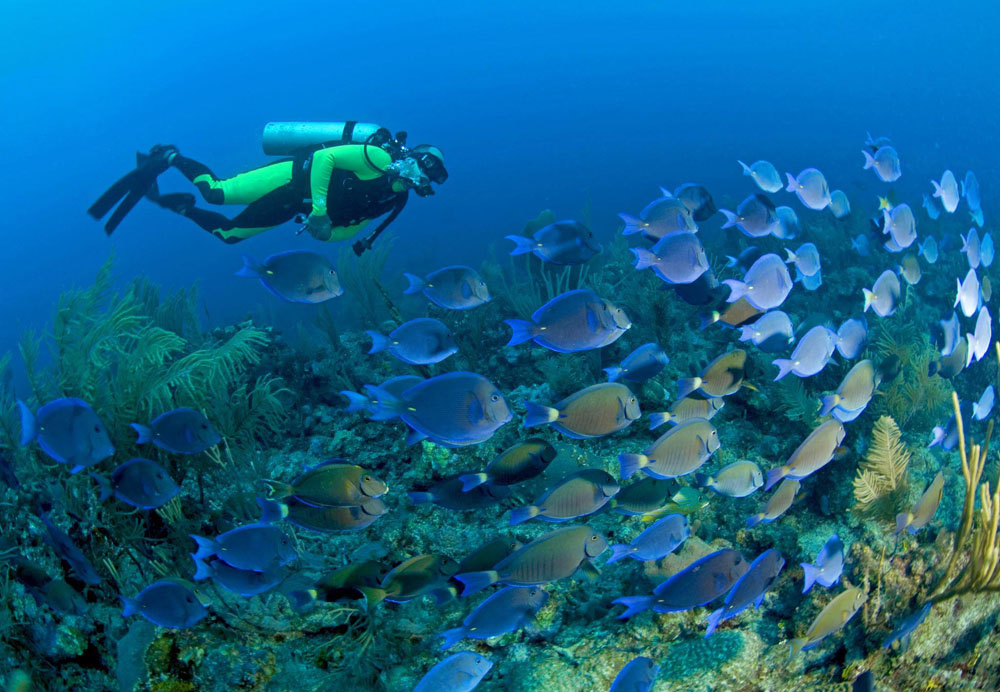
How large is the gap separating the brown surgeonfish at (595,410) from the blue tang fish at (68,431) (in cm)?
219

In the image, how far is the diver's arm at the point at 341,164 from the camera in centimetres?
630

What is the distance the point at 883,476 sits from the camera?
11.8 feet

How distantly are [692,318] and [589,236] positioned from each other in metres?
3.72

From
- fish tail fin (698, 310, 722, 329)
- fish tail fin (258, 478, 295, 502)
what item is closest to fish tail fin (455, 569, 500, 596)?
fish tail fin (258, 478, 295, 502)

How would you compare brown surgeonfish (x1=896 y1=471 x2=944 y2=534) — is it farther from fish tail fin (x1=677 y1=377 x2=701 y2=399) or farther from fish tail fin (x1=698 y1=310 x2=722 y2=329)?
fish tail fin (x1=698 y1=310 x2=722 y2=329)

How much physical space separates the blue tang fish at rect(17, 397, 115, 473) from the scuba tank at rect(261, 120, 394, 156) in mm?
5077

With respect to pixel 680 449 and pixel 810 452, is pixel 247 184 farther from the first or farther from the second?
pixel 810 452

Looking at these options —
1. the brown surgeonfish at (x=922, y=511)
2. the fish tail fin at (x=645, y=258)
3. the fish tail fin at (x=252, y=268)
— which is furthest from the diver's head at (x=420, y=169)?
the brown surgeonfish at (x=922, y=511)

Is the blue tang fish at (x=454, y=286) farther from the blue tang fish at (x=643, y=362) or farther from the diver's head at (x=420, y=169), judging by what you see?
the diver's head at (x=420, y=169)

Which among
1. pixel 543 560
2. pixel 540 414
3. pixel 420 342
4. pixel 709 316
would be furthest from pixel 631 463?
pixel 709 316

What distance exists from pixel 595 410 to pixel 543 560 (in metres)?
0.76

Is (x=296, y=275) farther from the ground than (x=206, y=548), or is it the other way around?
(x=296, y=275)

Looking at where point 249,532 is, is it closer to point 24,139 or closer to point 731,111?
point 731,111

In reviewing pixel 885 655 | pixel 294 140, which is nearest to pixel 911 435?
pixel 885 655
